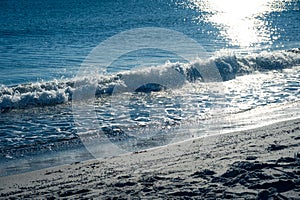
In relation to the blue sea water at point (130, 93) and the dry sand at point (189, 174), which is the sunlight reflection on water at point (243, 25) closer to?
the blue sea water at point (130, 93)

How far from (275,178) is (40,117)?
7.89 m

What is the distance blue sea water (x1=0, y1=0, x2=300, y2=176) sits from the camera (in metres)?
9.91

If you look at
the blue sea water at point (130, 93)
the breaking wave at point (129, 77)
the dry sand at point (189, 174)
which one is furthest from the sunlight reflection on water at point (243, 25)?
the dry sand at point (189, 174)

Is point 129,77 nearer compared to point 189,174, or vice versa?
point 189,174

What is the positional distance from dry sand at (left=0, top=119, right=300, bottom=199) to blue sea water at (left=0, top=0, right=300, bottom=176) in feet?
3.40

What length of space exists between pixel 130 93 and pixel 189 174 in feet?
30.6

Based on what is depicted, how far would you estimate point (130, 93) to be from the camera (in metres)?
15.5

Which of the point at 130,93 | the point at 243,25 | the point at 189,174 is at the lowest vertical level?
the point at 189,174

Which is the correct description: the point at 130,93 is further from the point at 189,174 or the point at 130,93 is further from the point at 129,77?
the point at 189,174

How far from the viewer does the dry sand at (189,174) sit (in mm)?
5633

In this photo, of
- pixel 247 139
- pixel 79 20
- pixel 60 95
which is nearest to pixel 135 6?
pixel 79 20

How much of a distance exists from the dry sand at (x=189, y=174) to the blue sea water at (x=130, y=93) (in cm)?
104

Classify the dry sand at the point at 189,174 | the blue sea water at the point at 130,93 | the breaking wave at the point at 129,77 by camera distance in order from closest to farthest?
the dry sand at the point at 189,174
the blue sea water at the point at 130,93
the breaking wave at the point at 129,77

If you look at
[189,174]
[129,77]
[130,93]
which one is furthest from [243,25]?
[189,174]
